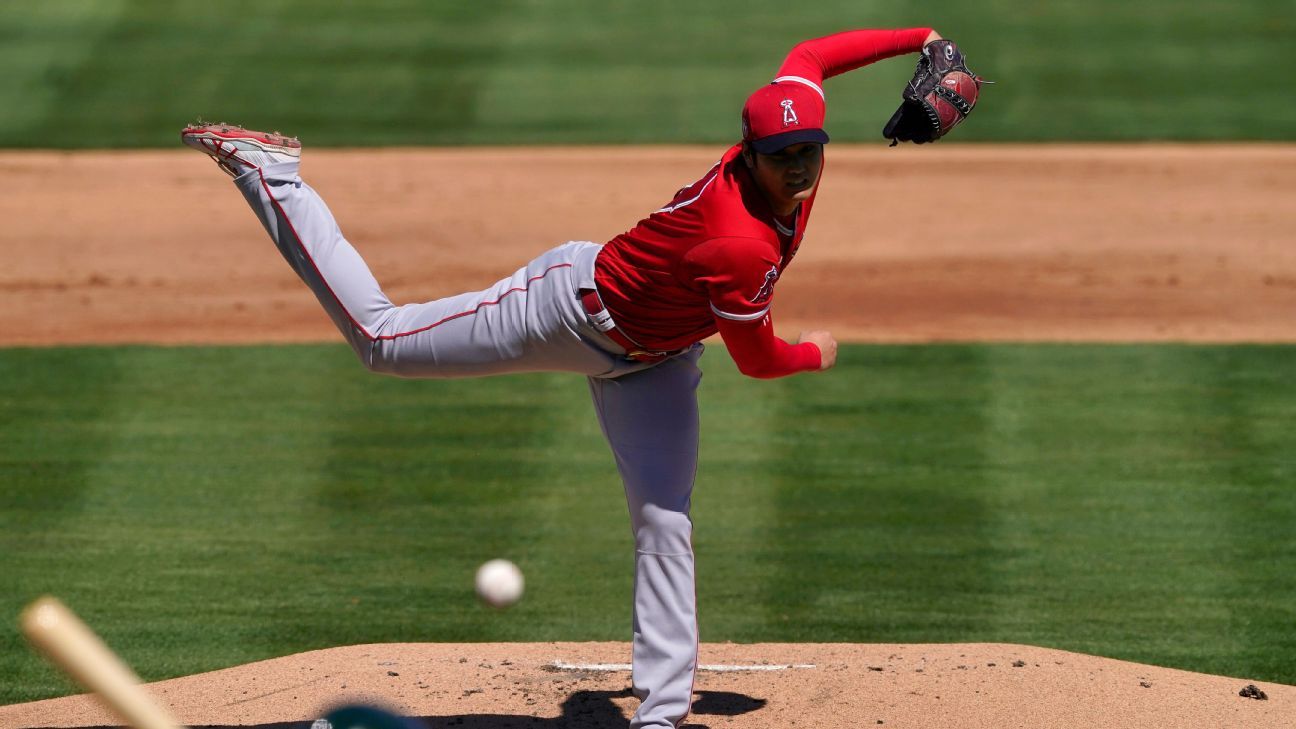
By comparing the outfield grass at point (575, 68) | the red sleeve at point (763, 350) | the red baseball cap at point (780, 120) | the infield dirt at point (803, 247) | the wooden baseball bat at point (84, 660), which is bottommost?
the wooden baseball bat at point (84, 660)

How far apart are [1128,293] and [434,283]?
4.96 meters

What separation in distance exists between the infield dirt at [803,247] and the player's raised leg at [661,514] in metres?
1.16

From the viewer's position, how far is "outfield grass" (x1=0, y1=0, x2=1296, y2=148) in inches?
649

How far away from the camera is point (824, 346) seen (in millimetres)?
5199

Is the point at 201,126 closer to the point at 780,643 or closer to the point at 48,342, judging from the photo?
the point at 780,643

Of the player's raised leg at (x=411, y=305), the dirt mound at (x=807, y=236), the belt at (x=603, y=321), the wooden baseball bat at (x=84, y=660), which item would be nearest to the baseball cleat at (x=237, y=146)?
the player's raised leg at (x=411, y=305)

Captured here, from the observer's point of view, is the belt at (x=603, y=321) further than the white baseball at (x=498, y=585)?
No

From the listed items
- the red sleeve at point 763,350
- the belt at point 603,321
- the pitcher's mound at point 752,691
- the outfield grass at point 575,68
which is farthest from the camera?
the outfield grass at point 575,68

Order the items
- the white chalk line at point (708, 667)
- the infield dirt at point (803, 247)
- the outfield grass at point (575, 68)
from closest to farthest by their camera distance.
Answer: the white chalk line at point (708, 667), the infield dirt at point (803, 247), the outfield grass at point (575, 68)

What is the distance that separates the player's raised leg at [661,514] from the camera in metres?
5.17

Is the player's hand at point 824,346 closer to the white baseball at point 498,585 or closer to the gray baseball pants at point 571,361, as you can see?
the gray baseball pants at point 571,361

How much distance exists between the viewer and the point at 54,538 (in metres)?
7.89

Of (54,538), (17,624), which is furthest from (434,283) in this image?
(17,624)

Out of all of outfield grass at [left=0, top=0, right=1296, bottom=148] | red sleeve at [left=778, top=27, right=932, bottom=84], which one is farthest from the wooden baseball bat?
outfield grass at [left=0, top=0, right=1296, bottom=148]
